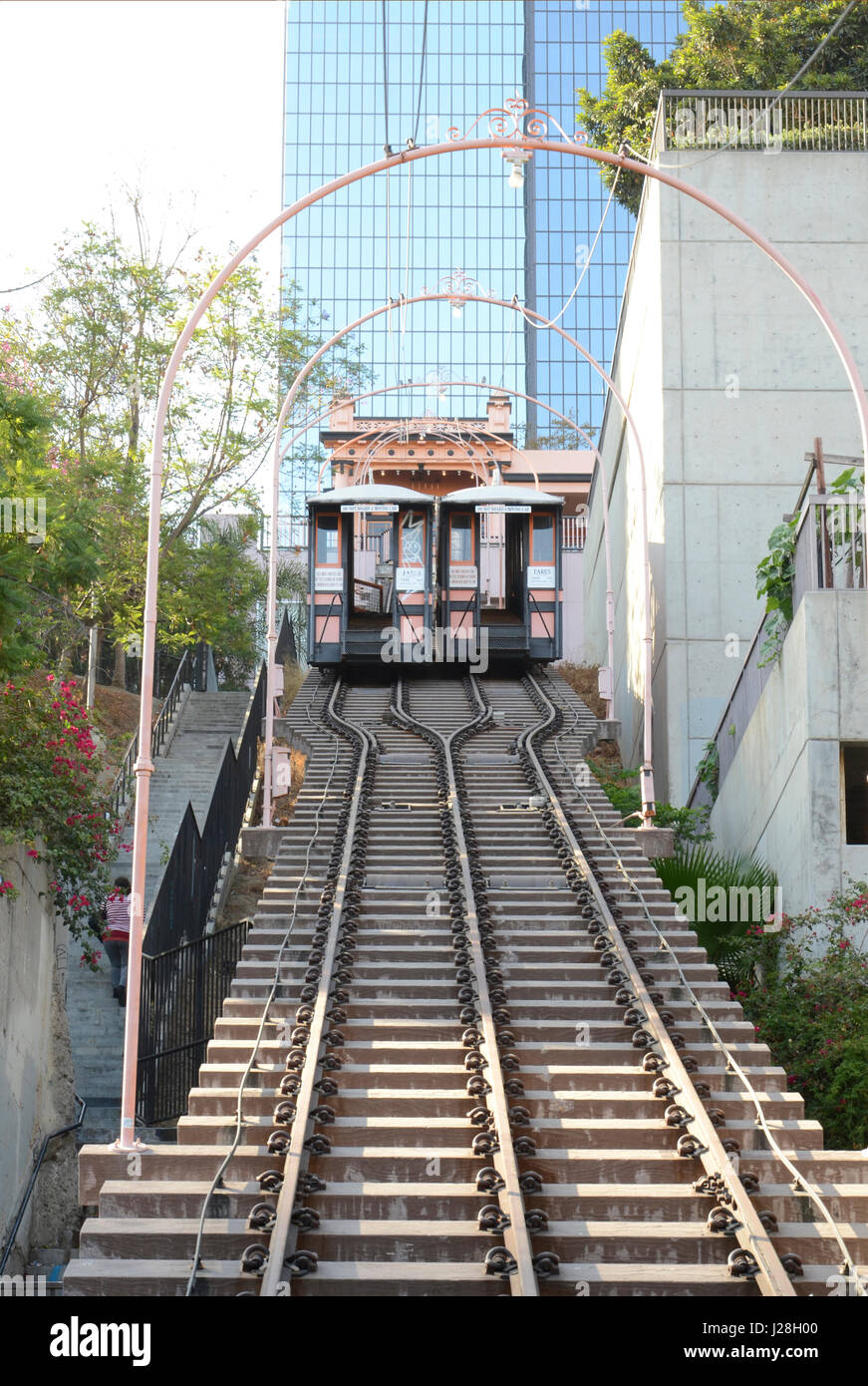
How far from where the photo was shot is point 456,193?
108250 millimetres

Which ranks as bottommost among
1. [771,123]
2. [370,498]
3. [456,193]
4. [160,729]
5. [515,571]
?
[160,729]

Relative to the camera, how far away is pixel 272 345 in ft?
90.2

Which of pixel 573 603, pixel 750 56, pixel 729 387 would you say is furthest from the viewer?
pixel 573 603

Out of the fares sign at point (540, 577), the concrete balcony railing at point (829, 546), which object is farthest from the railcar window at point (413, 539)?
the concrete balcony railing at point (829, 546)

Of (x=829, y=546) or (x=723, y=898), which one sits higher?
(x=829, y=546)

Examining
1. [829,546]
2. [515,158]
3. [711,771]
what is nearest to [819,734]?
[829,546]

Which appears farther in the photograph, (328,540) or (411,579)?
(411,579)

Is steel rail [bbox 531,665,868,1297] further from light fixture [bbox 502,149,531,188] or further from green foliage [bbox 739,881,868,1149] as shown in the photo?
light fixture [bbox 502,149,531,188]

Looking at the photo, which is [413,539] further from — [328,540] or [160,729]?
[160,729]

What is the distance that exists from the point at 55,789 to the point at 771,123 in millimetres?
14791

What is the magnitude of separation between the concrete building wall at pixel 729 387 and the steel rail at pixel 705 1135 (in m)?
7.23

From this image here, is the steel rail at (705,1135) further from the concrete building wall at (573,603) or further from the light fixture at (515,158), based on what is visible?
the concrete building wall at (573,603)

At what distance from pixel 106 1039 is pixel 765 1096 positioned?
9200mm
